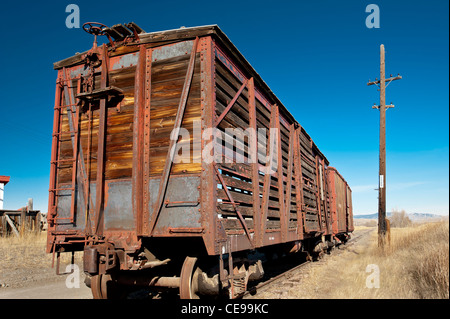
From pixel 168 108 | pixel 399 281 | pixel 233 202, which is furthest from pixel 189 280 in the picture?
pixel 399 281

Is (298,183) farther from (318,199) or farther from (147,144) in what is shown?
(147,144)

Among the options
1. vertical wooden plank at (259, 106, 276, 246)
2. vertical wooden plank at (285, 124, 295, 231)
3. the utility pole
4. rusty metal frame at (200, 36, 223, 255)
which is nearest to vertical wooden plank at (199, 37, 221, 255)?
rusty metal frame at (200, 36, 223, 255)

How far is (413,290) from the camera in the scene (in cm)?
636

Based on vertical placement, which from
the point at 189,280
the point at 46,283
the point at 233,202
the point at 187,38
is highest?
the point at 187,38

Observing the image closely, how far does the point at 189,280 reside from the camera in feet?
15.5

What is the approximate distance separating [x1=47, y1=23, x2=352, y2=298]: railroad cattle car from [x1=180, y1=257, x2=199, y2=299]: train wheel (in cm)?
1

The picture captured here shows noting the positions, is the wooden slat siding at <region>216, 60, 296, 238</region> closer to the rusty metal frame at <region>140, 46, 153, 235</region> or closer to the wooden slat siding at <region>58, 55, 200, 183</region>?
the wooden slat siding at <region>58, 55, 200, 183</region>

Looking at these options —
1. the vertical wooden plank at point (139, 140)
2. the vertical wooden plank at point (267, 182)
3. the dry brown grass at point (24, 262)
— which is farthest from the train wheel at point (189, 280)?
the dry brown grass at point (24, 262)

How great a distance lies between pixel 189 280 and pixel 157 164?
5.81ft

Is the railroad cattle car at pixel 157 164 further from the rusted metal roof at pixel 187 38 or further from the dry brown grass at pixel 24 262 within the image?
the dry brown grass at pixel 24 262

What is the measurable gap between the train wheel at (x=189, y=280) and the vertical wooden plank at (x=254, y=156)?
1.52 m

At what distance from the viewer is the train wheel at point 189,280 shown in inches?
185

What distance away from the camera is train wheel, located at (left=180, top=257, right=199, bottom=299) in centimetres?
471

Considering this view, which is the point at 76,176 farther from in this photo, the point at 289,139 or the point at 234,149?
the point at 289,139
